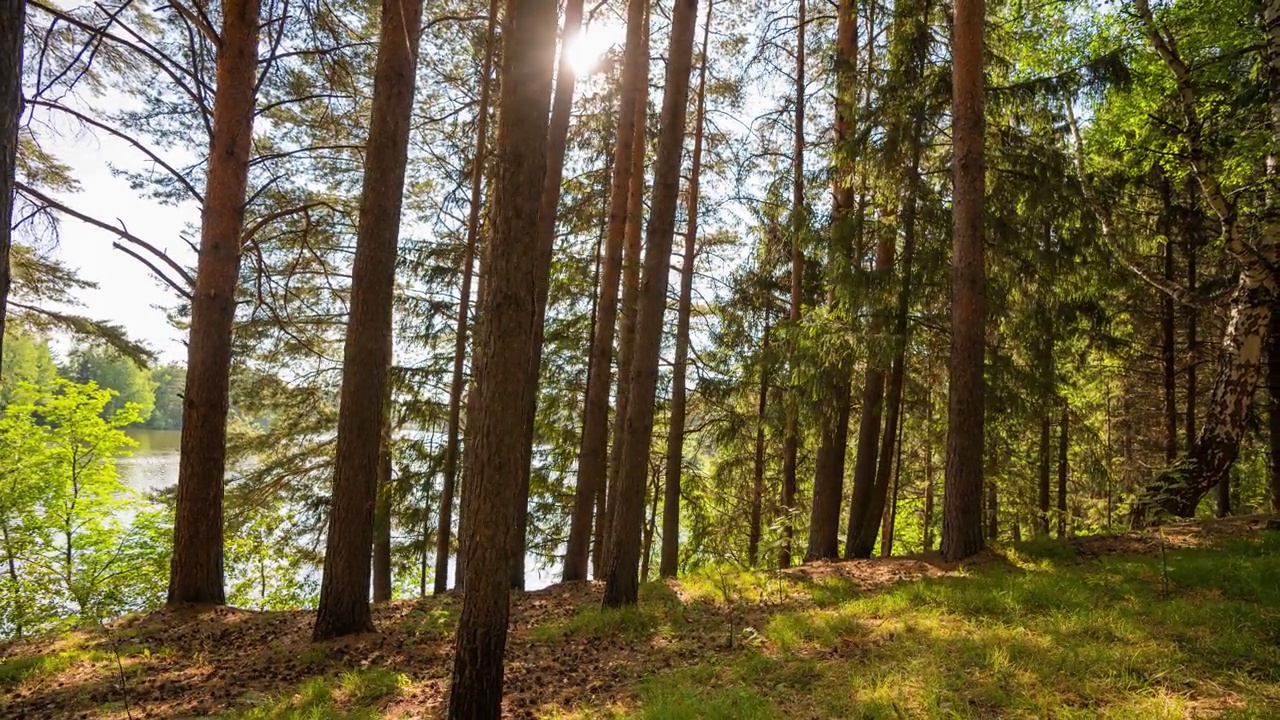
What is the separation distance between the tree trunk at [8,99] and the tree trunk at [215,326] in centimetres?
554

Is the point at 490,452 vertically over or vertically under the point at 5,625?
over

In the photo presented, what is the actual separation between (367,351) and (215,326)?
9.01 feet

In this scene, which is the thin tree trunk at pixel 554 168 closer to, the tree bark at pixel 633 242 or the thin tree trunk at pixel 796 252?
the tree bark at pixel 633 242

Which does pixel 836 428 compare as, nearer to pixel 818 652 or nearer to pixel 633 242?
pixel 633 242

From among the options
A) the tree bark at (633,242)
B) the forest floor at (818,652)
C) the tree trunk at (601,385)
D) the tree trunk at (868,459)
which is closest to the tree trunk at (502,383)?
the forest floor at (818,652)

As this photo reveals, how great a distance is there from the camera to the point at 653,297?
21.6 ft

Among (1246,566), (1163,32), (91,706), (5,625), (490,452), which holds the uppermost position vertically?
A: (1163,32)

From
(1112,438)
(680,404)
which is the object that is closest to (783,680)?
(680,404)

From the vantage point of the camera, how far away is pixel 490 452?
376 cm

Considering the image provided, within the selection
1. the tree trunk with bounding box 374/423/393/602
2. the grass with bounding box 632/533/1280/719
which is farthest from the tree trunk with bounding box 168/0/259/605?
the grass with bounding box 632/533/1280/719

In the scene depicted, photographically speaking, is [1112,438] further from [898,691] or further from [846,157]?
[898,691]

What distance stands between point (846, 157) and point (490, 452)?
7.02m

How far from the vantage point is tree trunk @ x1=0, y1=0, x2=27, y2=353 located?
2.19 metres

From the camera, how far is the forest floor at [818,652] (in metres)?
3.76
